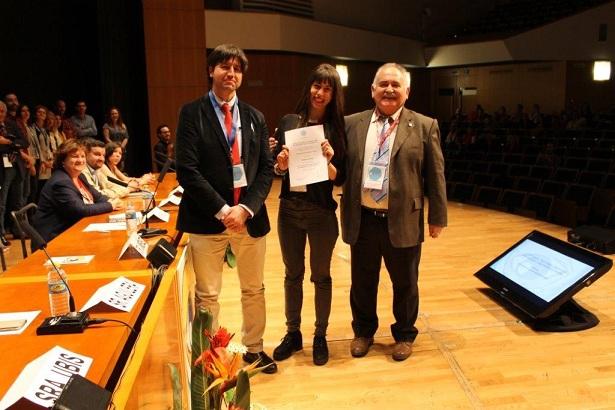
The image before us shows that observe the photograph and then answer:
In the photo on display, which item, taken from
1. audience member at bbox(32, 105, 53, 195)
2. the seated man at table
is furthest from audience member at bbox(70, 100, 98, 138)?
the seated man at table

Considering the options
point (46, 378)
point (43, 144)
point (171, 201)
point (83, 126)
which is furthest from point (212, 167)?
point (83, 126)

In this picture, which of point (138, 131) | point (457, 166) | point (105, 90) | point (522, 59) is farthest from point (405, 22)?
point (105, 90)

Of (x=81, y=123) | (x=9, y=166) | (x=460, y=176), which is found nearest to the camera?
(x=9, y=166)

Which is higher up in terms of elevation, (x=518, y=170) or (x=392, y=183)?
(x=392, y=183)

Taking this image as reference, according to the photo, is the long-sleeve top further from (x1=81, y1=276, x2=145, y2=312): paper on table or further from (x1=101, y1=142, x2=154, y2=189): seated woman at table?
(x1=81, y1=276, x2=145, y2=312): paper on table

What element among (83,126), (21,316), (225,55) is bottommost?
(21,316)

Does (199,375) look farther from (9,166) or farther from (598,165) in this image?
(598,165)

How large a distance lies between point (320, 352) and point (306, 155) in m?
0.98

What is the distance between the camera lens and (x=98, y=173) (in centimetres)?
441

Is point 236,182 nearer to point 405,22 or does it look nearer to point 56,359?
point 56,359

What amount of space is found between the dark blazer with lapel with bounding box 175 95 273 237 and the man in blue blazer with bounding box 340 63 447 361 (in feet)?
1.45

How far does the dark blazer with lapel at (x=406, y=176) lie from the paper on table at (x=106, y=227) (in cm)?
121

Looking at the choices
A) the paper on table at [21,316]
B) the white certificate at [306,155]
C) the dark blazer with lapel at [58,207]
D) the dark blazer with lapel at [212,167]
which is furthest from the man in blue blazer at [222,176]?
the dark blazer with lapel at [58,207]

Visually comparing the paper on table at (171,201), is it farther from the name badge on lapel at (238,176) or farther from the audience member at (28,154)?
the audience member at (28,154)
